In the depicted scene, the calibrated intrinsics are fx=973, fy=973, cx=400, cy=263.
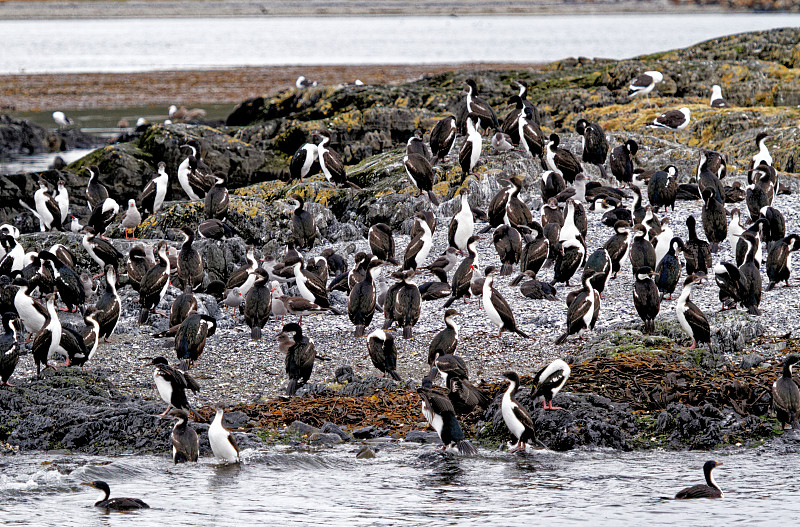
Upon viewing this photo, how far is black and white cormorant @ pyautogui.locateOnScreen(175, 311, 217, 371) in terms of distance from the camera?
13086mm

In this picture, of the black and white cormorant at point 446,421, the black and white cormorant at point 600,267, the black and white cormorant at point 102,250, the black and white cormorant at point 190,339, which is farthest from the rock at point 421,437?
the black and white cormorant at point 102,250

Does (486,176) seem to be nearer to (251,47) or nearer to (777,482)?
(777,482)

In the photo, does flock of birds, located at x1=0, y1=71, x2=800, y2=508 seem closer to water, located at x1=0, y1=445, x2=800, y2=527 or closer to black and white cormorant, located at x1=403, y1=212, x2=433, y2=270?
→ black and white cormorant, located at x1=403, y1=212, x2=433, y2=270

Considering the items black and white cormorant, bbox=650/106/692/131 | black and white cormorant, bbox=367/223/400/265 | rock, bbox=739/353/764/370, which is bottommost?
rock, bbox=739/353/764/370

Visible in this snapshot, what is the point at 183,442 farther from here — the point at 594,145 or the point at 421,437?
the point at 594,145

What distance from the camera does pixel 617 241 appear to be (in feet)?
51.6

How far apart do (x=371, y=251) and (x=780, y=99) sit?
16183 millimetres

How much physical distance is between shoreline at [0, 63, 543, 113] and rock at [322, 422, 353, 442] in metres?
41.4

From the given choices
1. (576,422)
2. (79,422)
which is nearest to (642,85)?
(576,422)

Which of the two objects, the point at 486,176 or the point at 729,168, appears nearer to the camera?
the point at 486,176

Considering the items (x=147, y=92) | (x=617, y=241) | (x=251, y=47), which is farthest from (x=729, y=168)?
(x=251, y=47)

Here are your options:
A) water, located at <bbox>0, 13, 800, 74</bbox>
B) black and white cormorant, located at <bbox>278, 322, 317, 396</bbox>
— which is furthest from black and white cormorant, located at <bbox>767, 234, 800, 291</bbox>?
water, located at <bbox>0, 13, 800, 74</bbox>

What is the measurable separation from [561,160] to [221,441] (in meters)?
11.1

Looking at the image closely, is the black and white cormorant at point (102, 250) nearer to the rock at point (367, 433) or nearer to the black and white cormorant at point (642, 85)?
the rock at point (367, 433)
